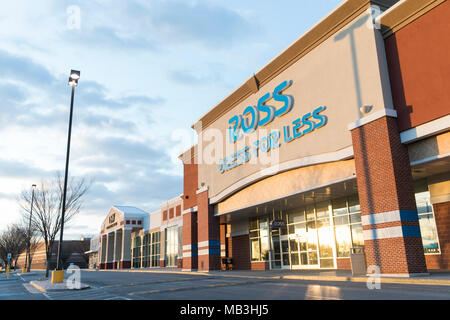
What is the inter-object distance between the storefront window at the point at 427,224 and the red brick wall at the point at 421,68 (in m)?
4.96

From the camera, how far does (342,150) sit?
1950 centimetres

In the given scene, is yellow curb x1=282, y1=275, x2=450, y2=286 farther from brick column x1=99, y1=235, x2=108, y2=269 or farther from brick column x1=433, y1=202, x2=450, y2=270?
brick column x1=99, y1=235, x2=108, y2=269

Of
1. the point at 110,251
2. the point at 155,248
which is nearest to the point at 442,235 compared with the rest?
the point at 155,248

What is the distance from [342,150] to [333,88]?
11.9 feet

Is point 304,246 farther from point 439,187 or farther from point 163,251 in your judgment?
A: point 163,251

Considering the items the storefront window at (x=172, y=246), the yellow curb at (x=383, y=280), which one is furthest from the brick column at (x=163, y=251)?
the yellow curb at (x=383, y=280)

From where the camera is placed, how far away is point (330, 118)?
20.6m

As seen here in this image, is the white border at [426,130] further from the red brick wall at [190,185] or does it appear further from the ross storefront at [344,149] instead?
the red brick wall at [190,185]

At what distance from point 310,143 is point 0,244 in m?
73.8

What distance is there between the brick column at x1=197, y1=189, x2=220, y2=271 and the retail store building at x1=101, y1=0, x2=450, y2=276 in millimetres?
94

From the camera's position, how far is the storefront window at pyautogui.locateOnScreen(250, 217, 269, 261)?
31.6 meters

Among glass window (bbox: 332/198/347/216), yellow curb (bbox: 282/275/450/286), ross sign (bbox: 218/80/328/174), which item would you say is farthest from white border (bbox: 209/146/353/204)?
yellow curb (bbox: 282/275/450/286)
